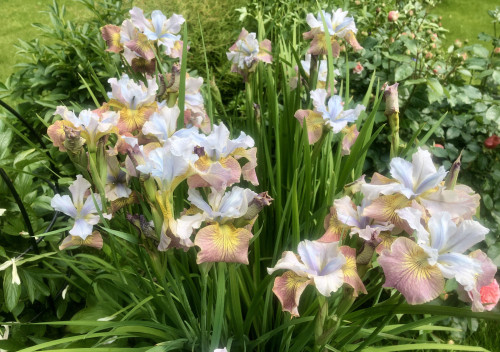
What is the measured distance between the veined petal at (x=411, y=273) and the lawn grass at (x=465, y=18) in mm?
4185

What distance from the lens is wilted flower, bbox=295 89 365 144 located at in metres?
1.12

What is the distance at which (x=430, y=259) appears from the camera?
2.35 feet

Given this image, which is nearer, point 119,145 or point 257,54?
point 119,145

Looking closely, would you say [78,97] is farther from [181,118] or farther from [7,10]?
[7,10]

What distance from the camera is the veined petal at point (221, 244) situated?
0.80 meters

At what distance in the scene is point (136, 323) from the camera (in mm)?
1007

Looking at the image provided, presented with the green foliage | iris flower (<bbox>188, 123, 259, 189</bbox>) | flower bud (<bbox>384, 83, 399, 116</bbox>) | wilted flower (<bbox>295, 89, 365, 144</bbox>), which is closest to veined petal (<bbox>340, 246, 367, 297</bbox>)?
iris flower (<bbox>188, 123, 259, 189</bbox>)

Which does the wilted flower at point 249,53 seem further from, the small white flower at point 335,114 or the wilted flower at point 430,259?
the wilted flower at point 430,259

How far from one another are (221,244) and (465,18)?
194 inches

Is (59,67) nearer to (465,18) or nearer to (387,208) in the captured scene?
(387,208)

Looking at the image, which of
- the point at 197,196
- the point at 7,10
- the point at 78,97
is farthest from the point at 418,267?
the point at 7,10

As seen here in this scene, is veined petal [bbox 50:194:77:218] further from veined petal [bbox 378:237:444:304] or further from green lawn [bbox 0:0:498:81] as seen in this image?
green lawn [bbox 0:0:498:81]

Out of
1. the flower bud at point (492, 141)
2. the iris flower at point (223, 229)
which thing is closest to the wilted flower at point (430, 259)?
the iris flower at point (223, 229)

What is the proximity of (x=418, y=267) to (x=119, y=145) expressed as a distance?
26.5 inches
